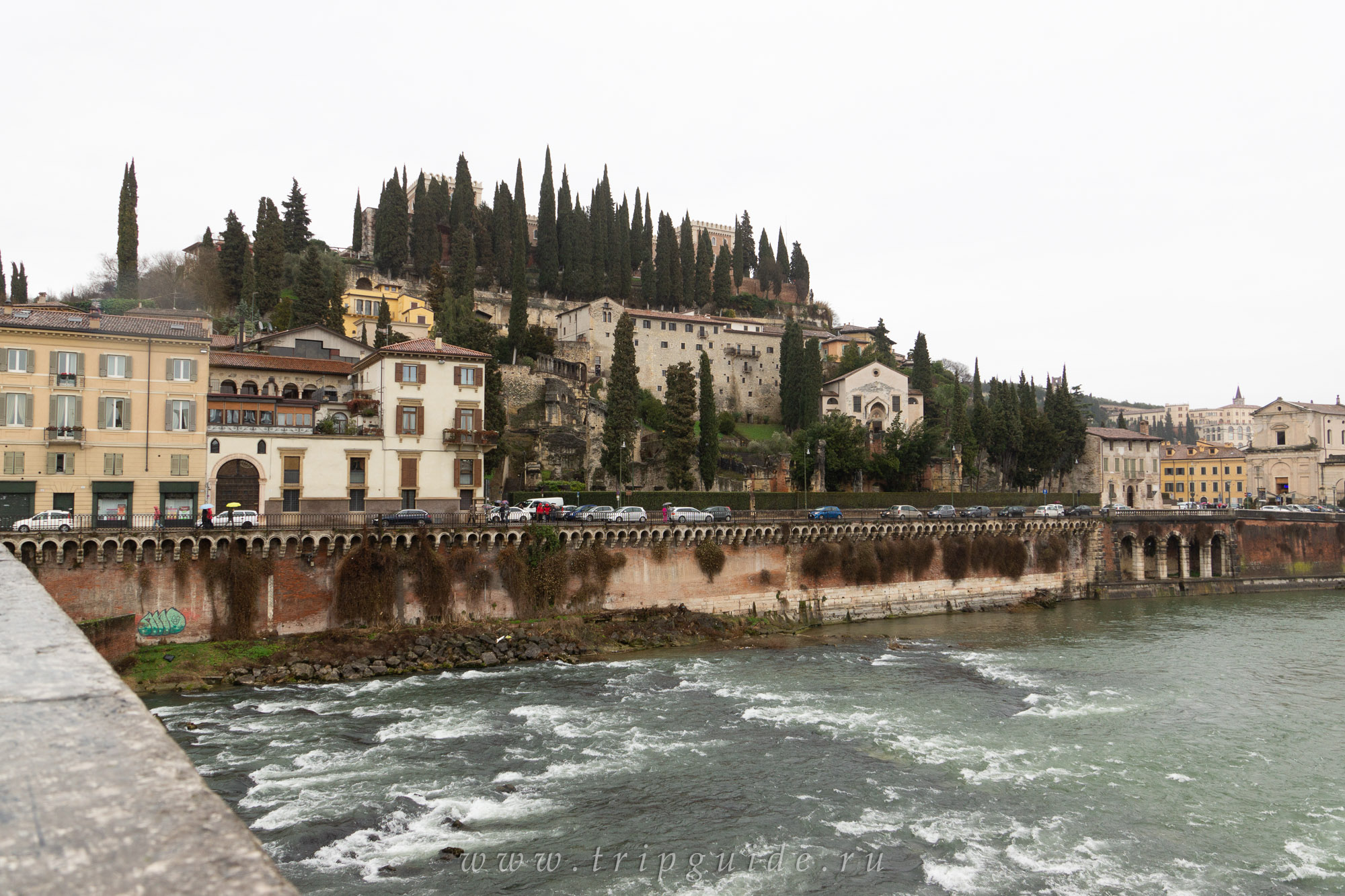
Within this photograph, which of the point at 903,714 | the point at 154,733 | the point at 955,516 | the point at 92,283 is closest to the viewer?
the point at 154,733

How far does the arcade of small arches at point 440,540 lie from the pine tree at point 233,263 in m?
58.9

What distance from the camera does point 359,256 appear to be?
11000cm

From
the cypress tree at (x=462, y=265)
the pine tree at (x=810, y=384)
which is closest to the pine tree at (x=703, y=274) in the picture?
the pine tree at (x=810, y=384)

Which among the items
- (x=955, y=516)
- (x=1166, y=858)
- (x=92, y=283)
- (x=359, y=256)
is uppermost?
(x=359, y=256)

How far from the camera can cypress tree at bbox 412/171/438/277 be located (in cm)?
9925

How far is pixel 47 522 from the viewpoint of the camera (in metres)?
35.6

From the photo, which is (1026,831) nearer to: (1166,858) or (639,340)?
(1166,858)

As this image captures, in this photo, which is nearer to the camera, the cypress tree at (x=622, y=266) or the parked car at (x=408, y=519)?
the parked car at (x=408, y=519)

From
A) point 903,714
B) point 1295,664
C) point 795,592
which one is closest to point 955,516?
point 795,592

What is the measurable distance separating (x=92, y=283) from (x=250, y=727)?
8845 cm

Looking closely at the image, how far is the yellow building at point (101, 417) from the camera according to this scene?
3938 cm

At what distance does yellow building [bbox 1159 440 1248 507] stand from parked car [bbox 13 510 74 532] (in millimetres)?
115571

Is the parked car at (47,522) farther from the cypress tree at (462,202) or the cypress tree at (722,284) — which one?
the cypress tree at (722,284)

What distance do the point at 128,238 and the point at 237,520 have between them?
2428 inches
